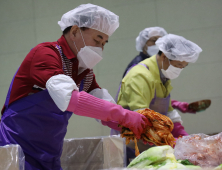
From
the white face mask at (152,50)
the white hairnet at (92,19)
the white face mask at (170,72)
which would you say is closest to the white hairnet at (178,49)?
the white face mask at (170,72)

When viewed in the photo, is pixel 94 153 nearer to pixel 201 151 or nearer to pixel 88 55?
pixel 88 55

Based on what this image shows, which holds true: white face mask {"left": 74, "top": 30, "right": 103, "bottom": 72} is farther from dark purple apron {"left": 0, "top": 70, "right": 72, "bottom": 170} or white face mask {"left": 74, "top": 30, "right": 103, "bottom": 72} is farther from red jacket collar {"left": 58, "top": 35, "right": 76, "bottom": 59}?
dark purple apron {"left": 0, "top": 70, "right": 72, "bottom": 170}

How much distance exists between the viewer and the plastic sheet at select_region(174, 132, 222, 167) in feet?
3.33

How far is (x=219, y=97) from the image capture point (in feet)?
11.5

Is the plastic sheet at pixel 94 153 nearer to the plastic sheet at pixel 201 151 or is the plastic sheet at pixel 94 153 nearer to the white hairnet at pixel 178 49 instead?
the plastic sheet at pixel 201 151

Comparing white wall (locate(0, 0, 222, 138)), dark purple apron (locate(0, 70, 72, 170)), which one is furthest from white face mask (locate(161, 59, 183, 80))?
white wall (locate(0, 0, 222, 138))

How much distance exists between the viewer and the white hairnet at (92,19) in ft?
4.52

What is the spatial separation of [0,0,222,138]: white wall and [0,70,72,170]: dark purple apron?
2510mm

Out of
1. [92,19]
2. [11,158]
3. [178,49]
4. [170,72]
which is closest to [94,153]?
[11,158]

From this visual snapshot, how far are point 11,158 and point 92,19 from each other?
2.50 feet

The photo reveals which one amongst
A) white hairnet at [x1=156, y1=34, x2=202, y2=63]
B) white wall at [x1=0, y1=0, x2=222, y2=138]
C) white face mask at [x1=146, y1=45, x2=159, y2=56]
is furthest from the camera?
white wall at [x1=0, y1=0, x2=222, y2=138]

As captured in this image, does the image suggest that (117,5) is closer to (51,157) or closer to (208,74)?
(208,74)

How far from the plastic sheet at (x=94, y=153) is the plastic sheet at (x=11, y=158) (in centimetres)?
58

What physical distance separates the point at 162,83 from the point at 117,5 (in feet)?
6.58
